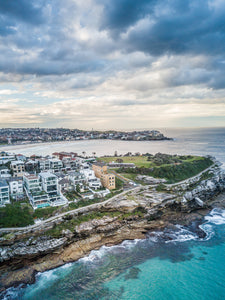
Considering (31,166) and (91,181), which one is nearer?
(91,181)

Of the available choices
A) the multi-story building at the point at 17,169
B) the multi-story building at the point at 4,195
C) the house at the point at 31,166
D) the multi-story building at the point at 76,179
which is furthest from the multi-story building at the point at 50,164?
the multi-story building at the point at 4,195

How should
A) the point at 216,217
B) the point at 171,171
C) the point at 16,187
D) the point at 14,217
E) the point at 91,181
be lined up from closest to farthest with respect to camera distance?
the point at 14,217 < the point at 216,217 < the point at 16,187 < the point at 91,181 < the point at 171,171

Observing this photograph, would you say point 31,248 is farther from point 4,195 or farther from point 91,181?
point 91,181

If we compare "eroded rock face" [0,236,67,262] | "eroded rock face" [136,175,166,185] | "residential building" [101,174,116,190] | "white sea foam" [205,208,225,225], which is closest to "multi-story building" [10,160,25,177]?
"residential building" [101,174,116,190]

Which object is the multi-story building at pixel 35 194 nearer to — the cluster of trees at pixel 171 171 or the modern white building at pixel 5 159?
the cluster of trees at pixel 171 171

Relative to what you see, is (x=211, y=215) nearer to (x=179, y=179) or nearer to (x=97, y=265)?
(x=179, y=179)

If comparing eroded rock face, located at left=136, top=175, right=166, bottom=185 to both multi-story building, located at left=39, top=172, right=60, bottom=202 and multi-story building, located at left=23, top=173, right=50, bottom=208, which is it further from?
multi-story building, located at left=23, top=173, right=50, bottom=208

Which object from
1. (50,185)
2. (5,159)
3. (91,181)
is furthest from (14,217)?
(5,159)

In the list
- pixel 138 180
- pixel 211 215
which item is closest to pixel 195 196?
pixel 211 215
